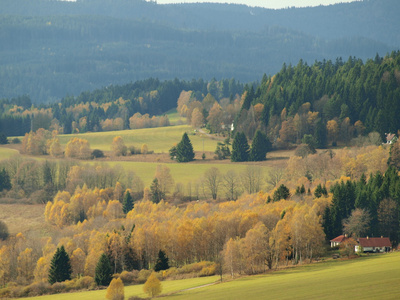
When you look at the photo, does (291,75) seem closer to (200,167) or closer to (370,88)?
(370,88)

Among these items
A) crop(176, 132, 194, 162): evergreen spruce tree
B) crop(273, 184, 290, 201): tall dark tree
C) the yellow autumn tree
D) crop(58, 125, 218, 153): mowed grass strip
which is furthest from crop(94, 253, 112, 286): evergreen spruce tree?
crop(58, 125, 218, 153): mowed grass strip

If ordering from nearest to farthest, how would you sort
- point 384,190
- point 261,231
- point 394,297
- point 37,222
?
point 394,297 → point 261,231 → point 384,190 → point 37,222

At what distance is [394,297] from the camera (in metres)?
46.2

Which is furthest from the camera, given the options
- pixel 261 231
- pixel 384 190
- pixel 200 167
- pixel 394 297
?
pixel 200 167

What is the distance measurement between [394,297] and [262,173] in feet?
237

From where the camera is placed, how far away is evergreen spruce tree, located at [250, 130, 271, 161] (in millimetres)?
134375

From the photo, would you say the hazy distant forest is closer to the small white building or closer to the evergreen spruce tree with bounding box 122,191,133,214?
the evergreen spruce tree with bounding box 122,191,133,214

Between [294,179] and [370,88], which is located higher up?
[370,88]

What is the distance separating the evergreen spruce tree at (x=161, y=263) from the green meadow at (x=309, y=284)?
5.65m

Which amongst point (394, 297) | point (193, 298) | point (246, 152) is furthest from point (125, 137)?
point (394, 297)

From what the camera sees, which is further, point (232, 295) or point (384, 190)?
point (384, 190)

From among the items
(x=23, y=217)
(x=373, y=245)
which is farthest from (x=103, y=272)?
(x=23, y=217)

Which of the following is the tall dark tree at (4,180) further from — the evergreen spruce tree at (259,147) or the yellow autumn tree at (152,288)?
the yellow autumn tree at (152,288)

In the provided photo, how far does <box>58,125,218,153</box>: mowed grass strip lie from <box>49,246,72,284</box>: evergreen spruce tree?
74.1 metres
